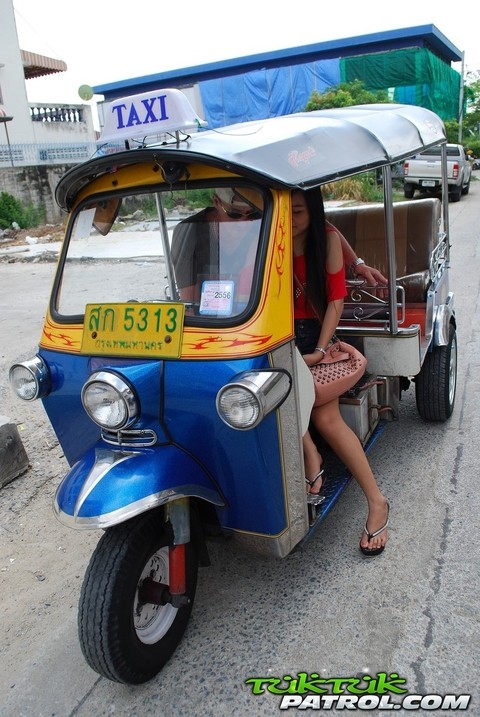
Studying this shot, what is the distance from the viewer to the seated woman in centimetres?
281

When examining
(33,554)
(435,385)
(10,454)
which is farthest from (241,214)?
(10,454)

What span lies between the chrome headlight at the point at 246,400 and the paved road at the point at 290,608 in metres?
1.03

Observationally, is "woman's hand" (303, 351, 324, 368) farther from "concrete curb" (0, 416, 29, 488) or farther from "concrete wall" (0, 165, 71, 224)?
"concrete wall" (0, 165, 71, 224)

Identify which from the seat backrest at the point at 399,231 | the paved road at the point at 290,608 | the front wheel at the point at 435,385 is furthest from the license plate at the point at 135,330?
the seat backrest at the point at 399,231

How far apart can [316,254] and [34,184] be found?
1702 cm

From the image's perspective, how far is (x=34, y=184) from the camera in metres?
18.0

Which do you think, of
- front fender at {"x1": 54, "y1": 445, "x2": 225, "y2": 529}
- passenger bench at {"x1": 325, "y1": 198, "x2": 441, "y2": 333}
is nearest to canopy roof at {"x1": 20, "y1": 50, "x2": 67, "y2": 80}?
passenger bench at {"x1": 325, "y1": 198, "x2": 441, "y2": 333}

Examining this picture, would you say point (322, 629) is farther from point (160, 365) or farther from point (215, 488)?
point (160, 365)

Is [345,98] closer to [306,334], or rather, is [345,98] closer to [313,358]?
[306,334]

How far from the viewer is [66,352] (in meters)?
2.56

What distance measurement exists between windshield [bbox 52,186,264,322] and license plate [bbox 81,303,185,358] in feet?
0.32

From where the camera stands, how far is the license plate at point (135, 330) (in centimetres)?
232

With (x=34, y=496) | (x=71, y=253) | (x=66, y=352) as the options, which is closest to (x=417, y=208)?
(x=71, y=253)

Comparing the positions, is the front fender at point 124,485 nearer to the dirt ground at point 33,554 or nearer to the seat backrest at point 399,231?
the dirt ground at point 33,554
